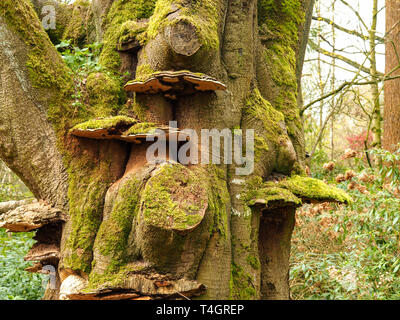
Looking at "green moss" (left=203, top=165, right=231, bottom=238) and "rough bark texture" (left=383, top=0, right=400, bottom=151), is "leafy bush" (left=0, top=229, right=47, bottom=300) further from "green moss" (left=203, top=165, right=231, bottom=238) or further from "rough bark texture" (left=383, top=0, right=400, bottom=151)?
"rough bark texture" (left=383, top=0, right=400, bottom=151)

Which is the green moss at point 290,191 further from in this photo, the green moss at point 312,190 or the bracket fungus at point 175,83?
the bracket fungus at point 175,83

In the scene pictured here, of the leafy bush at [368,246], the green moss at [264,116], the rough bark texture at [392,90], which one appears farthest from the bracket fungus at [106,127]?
the rough bark texture at [392,90]

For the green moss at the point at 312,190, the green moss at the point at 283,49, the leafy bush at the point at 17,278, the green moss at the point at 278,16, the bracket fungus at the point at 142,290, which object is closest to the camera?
the bracket fungus at the point at 142,290

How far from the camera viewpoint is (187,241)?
257 centimetres

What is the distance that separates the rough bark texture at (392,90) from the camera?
6895mm

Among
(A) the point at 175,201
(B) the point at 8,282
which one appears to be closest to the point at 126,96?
(A) the point at 175,201

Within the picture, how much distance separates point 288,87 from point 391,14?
191 inches

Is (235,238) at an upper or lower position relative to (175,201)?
lower

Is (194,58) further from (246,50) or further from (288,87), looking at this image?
(288,87)

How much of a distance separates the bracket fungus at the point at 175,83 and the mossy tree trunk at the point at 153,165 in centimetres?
11

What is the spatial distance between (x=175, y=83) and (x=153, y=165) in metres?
0.65

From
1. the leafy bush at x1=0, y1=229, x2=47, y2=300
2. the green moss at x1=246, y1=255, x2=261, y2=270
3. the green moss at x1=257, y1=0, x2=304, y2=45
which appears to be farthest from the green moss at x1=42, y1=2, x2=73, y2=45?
the leafy bush at x1=0, y1=229, x2=47, y2=300

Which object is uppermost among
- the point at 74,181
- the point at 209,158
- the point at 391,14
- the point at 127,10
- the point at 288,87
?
the point at 391,14

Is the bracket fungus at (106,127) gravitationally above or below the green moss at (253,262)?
above
